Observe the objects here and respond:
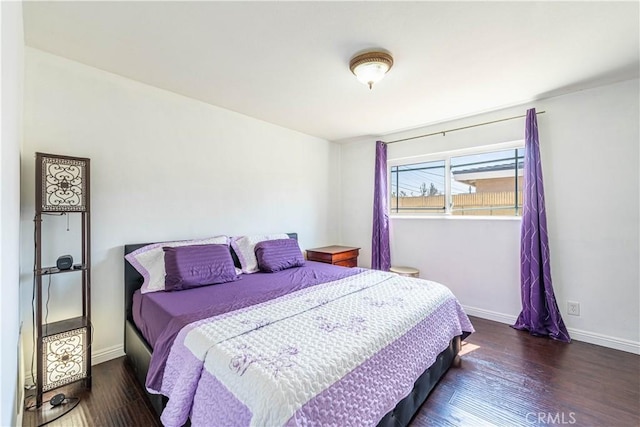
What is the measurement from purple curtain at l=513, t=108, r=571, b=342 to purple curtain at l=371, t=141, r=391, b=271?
157cm

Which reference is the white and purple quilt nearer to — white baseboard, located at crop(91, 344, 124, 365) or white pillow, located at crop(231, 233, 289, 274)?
white pillow, located at crop(231, 233, 289, 274)

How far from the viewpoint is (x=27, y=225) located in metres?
1.91

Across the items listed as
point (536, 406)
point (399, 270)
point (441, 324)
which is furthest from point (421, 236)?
point (536, 406)

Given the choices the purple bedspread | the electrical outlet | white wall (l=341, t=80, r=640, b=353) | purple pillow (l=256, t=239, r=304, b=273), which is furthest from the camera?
purple pillow (l=256, t=239, r=304, b=273)

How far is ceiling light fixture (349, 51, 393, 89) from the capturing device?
197cm

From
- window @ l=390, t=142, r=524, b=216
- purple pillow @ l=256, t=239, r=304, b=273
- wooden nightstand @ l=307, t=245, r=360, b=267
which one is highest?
window @ l=390, t=142, r=524, b=216

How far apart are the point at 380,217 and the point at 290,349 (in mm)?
2929

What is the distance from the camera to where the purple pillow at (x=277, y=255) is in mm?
2830

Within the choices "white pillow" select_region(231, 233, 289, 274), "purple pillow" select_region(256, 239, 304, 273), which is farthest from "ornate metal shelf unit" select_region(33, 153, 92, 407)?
"purple pillow" select_region(256, 239, 304, 273)

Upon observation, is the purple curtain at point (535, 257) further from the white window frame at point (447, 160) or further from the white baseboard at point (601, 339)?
the white window frame at point (447, 160)

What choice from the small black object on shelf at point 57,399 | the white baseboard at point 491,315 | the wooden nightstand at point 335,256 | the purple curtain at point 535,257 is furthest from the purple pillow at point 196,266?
Answer: the purple curtain at point 535,257

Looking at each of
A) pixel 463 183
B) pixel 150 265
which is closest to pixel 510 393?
pixel 463 183

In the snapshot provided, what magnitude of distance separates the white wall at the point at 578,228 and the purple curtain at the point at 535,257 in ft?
0.49

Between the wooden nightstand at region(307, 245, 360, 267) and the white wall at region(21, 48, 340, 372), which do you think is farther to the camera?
the wooden nightstand at region(307, 245, 360, 267)
